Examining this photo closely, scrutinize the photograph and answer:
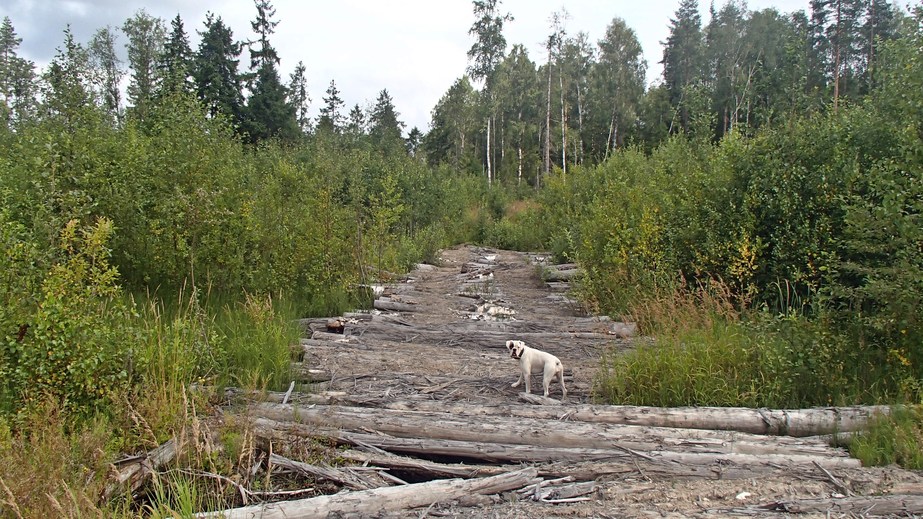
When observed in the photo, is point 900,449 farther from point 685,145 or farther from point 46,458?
point 685,145

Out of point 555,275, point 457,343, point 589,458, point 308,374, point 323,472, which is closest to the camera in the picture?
point 323,472

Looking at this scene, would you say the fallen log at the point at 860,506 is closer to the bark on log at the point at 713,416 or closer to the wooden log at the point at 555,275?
the bark on log at the point at 713,416

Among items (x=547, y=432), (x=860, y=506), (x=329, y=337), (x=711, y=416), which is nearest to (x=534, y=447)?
(x=547, y=432)

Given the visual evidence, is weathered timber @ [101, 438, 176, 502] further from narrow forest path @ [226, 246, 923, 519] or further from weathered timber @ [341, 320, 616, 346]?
weathered timber @ [341, 320, 616, 346]

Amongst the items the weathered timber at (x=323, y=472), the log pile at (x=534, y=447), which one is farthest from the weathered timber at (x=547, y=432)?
the weathered timber at (x=323, y=472)

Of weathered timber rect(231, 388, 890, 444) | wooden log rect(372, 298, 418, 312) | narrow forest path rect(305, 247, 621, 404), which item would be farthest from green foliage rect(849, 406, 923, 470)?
wooden log rect(372, 298, 418, 312)

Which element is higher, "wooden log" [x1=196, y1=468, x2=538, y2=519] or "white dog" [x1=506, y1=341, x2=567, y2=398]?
"white dog" [x1=506, y1=341, x2=567, y2=398]

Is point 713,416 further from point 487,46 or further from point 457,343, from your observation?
point 487,46

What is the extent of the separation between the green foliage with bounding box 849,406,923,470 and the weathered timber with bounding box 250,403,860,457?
0.17 m

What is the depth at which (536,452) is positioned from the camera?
3912 mm

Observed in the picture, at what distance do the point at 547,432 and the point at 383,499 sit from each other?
133 centimetres

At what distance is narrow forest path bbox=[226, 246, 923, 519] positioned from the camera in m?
3.27

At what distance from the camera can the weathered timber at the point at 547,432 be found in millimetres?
3969

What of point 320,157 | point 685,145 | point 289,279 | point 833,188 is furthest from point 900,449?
point 320,157
